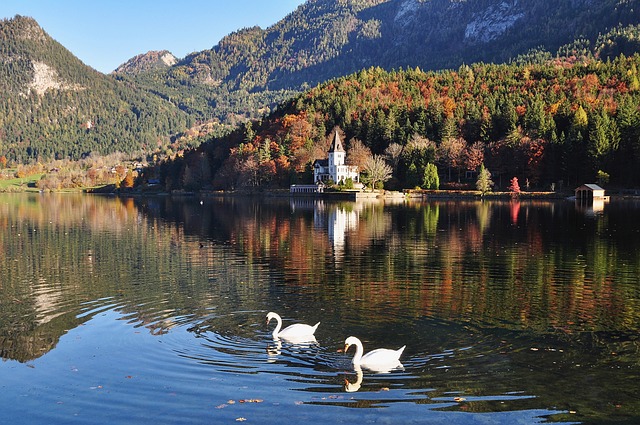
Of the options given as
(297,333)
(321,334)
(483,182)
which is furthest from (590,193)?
(297,333)

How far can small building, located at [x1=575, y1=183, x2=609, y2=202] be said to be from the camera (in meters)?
119

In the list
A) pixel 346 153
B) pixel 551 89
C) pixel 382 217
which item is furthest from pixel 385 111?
pixel 382 217

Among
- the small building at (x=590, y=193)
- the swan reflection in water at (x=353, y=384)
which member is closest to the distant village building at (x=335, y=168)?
the small building at (x=590, y=193)

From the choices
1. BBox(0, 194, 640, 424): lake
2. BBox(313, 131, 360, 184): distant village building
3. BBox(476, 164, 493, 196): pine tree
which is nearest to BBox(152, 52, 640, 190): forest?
BBox(313, 131, 360, 184): distant village building

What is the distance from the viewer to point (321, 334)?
21.7 meters

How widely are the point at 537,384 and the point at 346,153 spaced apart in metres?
166

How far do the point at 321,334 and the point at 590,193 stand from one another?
4445 inches

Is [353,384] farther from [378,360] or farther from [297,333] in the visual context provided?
[297,333]

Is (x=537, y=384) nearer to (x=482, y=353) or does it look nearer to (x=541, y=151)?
(x=482, y=353)

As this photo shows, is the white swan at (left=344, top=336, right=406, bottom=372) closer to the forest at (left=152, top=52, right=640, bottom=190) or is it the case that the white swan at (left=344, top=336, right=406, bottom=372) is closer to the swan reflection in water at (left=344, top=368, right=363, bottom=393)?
the swan reflection in water at (left=344, top=368, right=363, bottom=393)

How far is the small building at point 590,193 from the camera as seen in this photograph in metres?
119

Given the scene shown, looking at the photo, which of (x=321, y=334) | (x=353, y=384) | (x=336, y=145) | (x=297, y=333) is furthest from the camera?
(x=336, y=145)

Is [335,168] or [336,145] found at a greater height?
[336,145]

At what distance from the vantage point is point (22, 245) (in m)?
50.2
